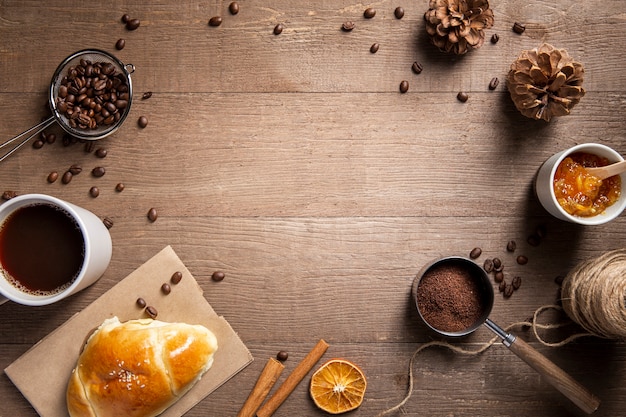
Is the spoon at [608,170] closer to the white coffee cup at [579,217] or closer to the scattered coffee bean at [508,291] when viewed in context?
the white coffee cup at [579,217]

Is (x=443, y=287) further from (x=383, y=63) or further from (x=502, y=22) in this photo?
(x=502, y=22)

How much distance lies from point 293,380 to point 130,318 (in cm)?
53

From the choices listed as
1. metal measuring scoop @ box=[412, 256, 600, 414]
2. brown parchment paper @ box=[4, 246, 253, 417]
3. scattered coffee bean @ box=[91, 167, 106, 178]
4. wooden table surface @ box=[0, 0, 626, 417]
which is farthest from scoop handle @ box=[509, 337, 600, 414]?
scattered coffee bean @ box=[91, 167, 106, 178]

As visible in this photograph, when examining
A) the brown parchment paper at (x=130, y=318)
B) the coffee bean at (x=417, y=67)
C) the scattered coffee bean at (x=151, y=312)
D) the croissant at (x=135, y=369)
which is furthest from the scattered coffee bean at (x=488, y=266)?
the scattered coffee bean at (x=151, y=312)

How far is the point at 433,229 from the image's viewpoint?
1.84 m

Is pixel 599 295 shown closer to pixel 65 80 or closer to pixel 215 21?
pixel 215 21

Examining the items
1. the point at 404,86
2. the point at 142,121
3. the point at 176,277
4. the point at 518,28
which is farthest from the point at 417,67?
the point at 176,277

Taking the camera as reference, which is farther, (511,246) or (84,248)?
(511,246)

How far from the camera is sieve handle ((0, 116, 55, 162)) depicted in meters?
1.78

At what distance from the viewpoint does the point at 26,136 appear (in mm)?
1800

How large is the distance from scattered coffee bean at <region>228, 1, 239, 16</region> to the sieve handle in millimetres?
633

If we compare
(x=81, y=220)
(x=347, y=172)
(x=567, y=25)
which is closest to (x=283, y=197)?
(x=347, y=172)

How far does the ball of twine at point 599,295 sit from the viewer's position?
5.22ft

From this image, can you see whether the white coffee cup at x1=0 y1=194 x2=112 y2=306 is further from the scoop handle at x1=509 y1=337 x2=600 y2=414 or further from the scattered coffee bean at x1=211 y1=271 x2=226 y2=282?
the scoop handle at x1=509 y1=337 x2=600 y2=414
